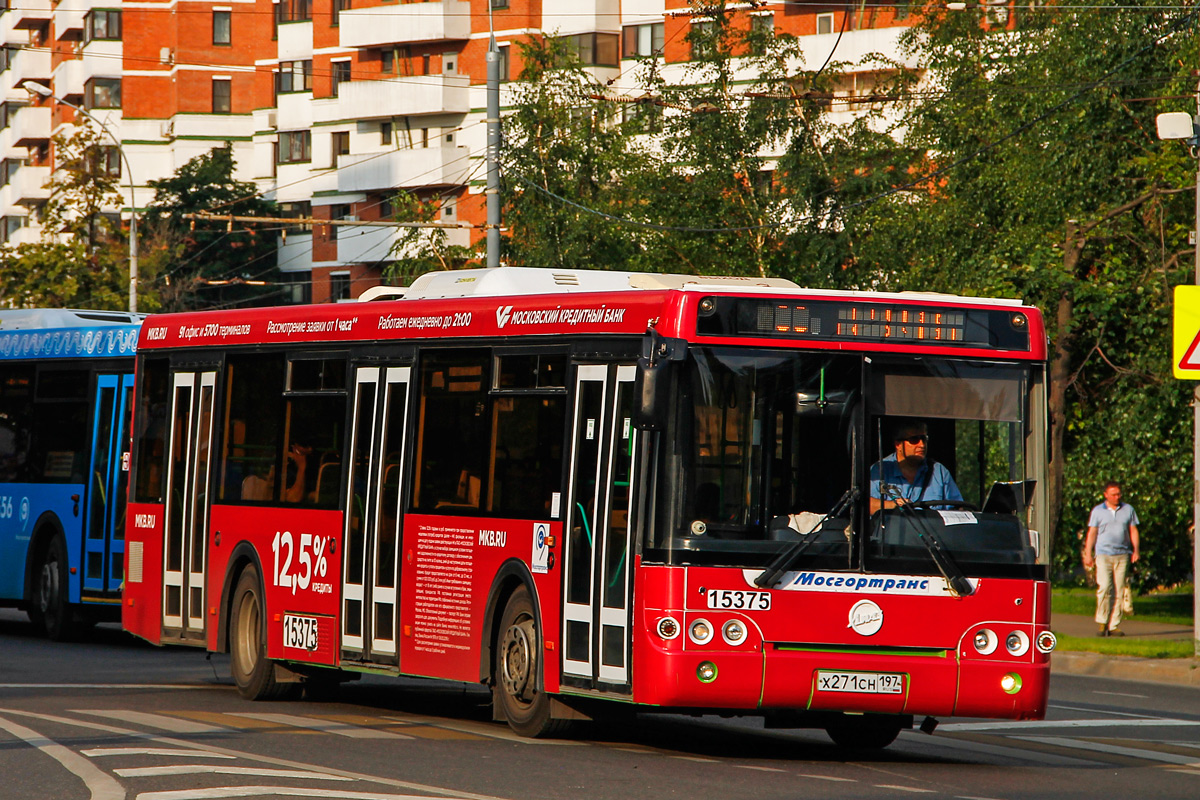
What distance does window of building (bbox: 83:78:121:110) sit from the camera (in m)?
84.1

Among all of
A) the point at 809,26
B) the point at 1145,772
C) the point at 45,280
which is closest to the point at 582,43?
the point at 809,26

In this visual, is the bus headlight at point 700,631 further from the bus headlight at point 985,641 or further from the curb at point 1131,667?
the curb at point 1131,667

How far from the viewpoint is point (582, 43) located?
209 ft

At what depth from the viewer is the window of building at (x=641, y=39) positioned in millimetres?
62281

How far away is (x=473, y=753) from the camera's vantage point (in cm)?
1188

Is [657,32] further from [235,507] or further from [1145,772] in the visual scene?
[1145,772]

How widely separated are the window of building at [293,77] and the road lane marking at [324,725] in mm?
60258

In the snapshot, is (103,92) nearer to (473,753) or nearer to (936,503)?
(473,753)

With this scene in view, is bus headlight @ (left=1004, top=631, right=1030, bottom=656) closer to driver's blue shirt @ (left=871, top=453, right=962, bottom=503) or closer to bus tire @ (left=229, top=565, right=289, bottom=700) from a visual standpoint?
driver's blue shirt @ (left=871, top=453, right=962, bottom=503)

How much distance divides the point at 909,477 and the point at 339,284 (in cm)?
5905

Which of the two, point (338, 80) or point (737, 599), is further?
point (338, 80)

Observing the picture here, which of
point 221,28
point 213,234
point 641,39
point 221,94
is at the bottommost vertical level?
point 213,234

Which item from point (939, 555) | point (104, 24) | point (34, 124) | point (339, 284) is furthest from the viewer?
point (34, 124)

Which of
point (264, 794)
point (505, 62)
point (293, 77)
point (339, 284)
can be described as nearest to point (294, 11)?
point (293, 77)
